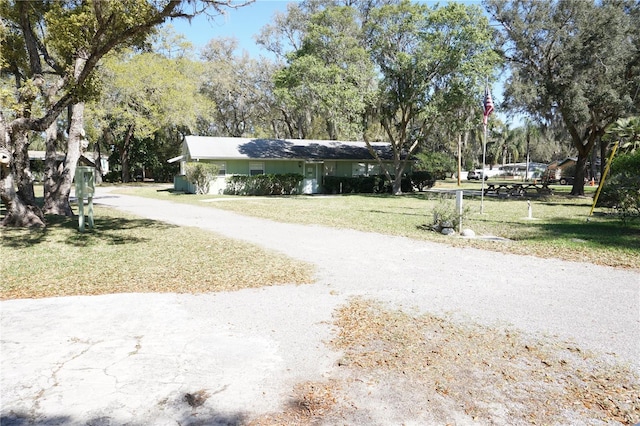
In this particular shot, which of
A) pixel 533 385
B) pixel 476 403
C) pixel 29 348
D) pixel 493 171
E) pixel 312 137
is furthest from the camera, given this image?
pixel 493 171

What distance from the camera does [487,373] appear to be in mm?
3490

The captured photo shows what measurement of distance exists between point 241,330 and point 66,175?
1216 centimetres

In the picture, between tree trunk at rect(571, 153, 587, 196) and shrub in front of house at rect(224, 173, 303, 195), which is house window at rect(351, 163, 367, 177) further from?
tree trunk at rect(571, 153, 587, 196)

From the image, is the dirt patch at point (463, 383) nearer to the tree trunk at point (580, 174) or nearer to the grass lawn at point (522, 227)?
the grass lawn at point (522, 227)

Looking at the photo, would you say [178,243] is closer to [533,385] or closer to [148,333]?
[148,333]

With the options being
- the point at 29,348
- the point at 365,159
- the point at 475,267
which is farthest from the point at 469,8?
the point at 29,348

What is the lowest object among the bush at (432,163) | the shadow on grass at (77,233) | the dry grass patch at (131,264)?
the dry grass patch at (131,264)

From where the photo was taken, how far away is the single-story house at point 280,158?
2677 cm

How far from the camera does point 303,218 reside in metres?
14.2

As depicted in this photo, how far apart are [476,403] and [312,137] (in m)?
43.7

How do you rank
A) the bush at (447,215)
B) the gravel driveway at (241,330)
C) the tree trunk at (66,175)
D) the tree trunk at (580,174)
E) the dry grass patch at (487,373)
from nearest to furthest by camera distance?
1. the dry grass patch at (487,373)
2. the gravel driveway at (241,330)
3. the bush at (447,215)
4. the tree trunk at (66,175)
5. the tree trunk at (580,174)

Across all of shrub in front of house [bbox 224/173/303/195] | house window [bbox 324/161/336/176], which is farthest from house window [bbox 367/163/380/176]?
shrub in front of house [bbox 224/173/303/195]

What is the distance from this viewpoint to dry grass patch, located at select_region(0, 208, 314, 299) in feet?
20.1

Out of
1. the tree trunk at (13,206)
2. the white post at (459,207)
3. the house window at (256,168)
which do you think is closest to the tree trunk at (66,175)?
the tree trunk at (13,206)
